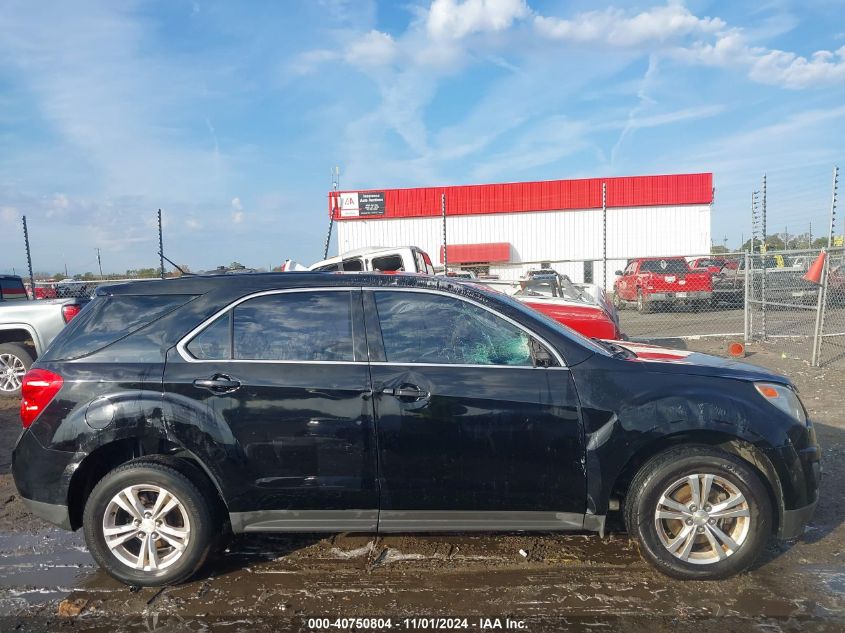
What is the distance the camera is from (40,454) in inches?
132

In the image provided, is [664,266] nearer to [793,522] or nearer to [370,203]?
[793,522]

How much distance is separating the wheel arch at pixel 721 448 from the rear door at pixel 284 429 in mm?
1489

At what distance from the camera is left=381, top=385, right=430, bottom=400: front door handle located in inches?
127

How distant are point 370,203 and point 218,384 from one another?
32.1m

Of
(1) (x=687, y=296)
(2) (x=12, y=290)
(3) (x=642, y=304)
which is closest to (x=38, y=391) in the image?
(2) (x=12, y=290)

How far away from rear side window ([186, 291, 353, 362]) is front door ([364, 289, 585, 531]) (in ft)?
0.92

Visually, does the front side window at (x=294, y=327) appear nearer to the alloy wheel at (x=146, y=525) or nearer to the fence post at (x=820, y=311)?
the alloy wheel at (x=146, y=525)

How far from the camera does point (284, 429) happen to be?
10.7ft

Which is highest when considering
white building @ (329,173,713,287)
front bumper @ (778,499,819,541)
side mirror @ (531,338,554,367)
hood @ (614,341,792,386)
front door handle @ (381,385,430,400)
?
white building @ (329,173,713,287)

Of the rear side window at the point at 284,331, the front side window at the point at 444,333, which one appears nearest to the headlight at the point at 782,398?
the front side window at the point at 444,333

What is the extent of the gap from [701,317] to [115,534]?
14.2m

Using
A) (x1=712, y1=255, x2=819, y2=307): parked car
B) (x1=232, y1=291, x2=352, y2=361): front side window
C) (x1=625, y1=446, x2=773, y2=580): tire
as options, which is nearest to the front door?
(x1=232, y1=291, x2=352, y2=361): front side window

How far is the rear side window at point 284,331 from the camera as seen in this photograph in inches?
133

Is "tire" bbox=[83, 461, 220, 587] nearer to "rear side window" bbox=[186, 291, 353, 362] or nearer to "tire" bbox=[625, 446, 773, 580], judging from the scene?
"rear side window" bbox=[186, 291, 353, 362]
